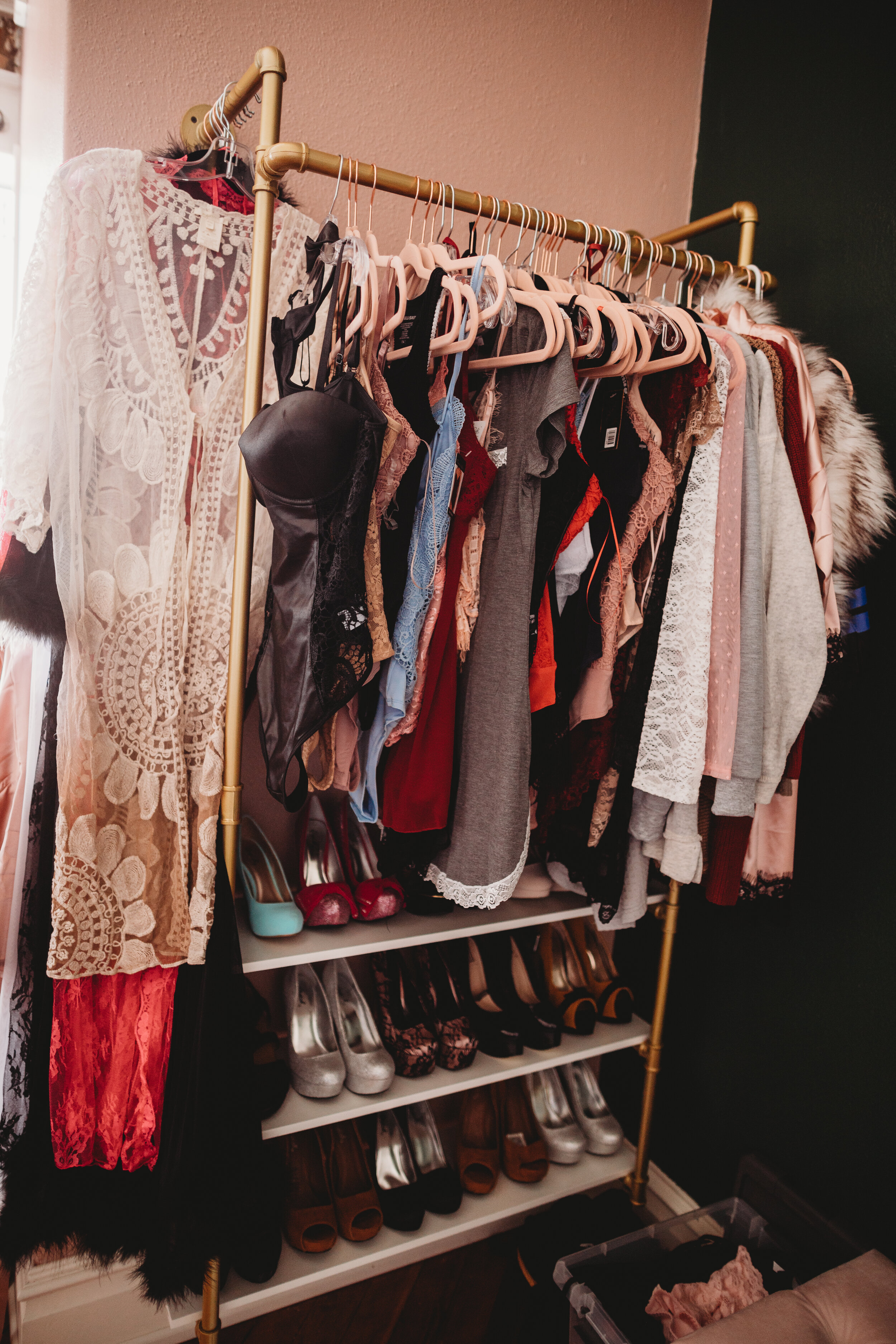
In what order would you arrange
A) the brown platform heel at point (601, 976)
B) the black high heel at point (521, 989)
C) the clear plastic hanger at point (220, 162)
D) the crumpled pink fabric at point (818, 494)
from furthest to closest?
the brown platform heel at point (601, 976) < the black high heel at point (521, 989) < the crumpled pink fabric at point (818, 494) < the clear plastic hanger at point (220, 162)

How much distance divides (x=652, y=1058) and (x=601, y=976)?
0.66 ft

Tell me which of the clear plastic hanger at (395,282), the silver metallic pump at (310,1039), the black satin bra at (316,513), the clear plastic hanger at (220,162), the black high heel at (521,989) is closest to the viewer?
the black satin bra at (316,513)

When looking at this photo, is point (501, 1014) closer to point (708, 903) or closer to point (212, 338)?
point (708, 903)

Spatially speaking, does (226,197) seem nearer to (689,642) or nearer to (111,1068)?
(689,642)

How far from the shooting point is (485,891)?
121 cm

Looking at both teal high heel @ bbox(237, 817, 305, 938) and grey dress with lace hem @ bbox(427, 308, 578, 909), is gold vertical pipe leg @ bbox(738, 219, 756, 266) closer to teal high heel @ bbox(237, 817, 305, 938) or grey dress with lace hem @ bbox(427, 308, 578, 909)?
grey dress with lace hem @ bbox(427, 308, 578, 909)

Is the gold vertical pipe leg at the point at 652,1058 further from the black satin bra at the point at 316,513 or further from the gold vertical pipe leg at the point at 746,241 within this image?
the gold vertical pipe leg at the point at 746,241

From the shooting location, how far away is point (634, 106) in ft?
6.21

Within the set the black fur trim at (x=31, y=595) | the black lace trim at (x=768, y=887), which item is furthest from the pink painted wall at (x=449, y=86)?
the black lace trim at (x=768, y=887)

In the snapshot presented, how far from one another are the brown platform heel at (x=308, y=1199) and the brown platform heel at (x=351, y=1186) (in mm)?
18

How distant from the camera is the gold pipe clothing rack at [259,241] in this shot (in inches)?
41.4

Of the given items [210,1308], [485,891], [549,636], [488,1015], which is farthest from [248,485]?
[210,1308]

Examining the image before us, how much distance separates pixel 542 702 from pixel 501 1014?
0.82 metres

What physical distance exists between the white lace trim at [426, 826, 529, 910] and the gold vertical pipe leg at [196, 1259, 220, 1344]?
0.70m
